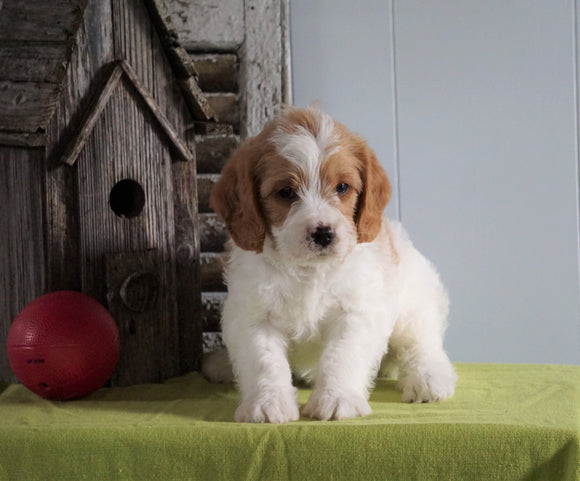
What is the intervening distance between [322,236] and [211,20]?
1929 mm

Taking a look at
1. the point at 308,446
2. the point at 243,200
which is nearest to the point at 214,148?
the point at 243,200

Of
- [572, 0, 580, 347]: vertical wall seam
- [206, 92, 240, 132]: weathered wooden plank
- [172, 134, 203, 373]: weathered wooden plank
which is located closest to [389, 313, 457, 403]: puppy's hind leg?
[172, 134, 203, 373]: weathered wooden plank

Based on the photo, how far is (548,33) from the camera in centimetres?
384

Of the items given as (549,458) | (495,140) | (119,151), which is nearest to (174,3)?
(119,151)

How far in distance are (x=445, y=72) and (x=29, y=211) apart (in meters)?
2.22

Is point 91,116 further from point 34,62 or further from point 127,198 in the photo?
point 127,198

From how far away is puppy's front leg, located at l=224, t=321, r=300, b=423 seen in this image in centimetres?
240

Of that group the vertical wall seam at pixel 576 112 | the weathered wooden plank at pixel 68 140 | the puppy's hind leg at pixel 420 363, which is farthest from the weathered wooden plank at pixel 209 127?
the vertical wall seam at pixel 576 112

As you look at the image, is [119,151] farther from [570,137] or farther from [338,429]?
[570,137]

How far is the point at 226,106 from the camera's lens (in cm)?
402

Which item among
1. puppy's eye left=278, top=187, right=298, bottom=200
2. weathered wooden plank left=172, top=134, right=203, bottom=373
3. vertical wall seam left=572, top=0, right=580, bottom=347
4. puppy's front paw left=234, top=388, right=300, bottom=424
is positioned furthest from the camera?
vertical wall seam left=572, top=0, right=580, bottom=347

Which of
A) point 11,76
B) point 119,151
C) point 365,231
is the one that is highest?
point 11,76

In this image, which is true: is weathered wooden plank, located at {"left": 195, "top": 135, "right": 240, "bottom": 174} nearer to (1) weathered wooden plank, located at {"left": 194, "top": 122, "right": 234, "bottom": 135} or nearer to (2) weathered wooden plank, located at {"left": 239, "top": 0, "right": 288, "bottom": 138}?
(2) weathered wooden plank, located at {"left": 239, "top": 0, "right": 288, "bottom": 138}

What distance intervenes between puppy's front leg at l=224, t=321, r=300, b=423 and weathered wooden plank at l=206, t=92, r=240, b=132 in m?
1.52
